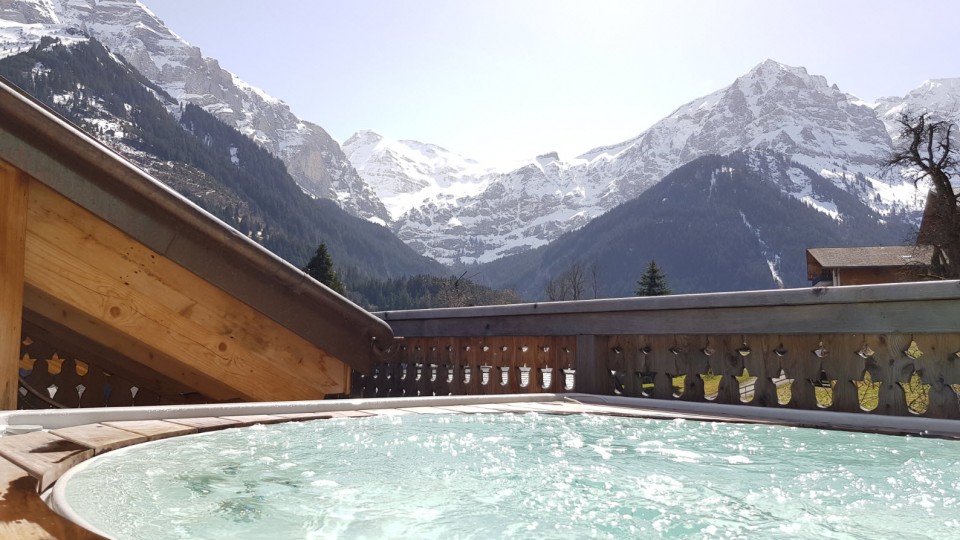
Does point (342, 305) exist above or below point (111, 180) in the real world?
below

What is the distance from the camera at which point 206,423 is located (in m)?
2.64

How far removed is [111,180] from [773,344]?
3.35 m

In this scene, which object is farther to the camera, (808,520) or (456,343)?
(456,343)

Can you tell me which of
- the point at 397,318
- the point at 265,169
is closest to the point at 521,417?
the point at 397,318

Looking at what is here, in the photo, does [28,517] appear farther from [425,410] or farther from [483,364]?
[483,364]

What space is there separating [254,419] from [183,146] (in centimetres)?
12673

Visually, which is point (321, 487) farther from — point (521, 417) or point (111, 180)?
point (111, 180)

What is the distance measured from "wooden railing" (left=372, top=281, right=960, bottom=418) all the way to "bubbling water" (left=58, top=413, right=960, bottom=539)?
1.87 ft

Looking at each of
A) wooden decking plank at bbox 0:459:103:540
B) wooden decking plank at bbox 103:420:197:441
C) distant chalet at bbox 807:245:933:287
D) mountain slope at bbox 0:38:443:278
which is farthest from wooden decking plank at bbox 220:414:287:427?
mountain slope at bbox 0:38:443:278

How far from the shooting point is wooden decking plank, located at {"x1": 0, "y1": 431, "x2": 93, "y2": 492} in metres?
1.55

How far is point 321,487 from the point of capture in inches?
73.7

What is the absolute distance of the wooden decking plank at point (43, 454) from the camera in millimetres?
1551

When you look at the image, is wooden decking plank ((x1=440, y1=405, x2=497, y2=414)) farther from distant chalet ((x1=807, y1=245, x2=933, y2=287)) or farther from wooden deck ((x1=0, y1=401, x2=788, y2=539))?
distant chalet ((x1=807, y1=245, x2=933, y2=287))

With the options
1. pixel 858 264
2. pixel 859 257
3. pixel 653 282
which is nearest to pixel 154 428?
pixel 858 264
